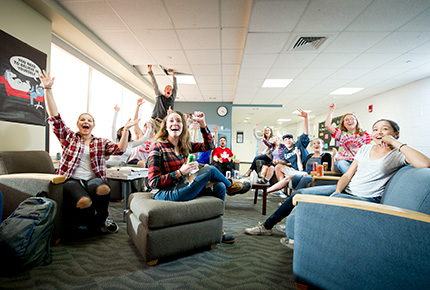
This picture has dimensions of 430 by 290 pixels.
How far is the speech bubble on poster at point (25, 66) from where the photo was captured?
2509mm

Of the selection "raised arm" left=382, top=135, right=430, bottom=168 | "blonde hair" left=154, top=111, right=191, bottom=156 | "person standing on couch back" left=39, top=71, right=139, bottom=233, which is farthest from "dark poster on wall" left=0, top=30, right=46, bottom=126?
"raised arm" left=382, top=135, right=430, bottom=168

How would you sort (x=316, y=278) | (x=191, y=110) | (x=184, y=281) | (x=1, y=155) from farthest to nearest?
(x=191, y=110) < (x=1, y=155) < (x=184, y=281) < (x=316, y=278)

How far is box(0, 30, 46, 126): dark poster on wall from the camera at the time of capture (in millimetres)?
2406

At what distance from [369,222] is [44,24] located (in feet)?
13.9

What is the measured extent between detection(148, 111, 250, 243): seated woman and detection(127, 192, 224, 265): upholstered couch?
12 cm

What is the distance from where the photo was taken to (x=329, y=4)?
8.55 ft

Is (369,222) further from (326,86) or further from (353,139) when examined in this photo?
(326,86)

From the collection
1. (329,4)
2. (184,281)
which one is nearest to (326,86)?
(329,4)

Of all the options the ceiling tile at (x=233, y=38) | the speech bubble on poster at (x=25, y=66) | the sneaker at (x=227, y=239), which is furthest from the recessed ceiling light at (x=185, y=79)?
the sneaker at (x=227, y=239)

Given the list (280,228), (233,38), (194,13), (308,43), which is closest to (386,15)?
(308,43)

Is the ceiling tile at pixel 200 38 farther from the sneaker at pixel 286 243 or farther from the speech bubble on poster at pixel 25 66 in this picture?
the sneaker at pixel 286 243

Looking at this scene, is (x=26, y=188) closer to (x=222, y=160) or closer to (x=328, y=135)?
(x=222, y=160)

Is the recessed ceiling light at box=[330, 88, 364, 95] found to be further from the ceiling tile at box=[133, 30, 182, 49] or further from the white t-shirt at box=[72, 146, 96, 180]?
the white t-shirt at box=[72, 146, 96, 180]

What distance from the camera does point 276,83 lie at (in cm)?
573
